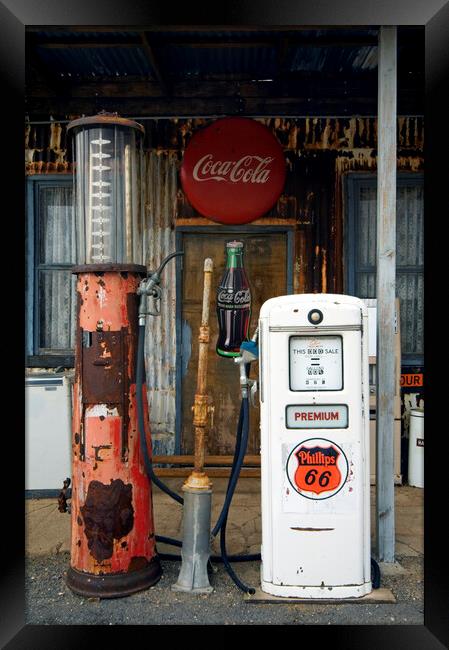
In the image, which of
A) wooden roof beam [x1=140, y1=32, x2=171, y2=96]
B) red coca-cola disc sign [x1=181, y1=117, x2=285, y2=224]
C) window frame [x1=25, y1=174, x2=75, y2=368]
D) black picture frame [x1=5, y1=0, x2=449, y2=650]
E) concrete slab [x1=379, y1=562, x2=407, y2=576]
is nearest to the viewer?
black picture frame [x1=5, y1=0, x2=449, y2=650]

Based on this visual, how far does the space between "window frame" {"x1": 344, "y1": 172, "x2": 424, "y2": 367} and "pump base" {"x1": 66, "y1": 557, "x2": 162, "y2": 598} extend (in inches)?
145

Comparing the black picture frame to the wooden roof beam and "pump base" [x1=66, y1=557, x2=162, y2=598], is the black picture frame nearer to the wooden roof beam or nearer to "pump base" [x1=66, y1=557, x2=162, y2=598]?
"pump base" [x1=66, y1=557, x2=162, y2=598]

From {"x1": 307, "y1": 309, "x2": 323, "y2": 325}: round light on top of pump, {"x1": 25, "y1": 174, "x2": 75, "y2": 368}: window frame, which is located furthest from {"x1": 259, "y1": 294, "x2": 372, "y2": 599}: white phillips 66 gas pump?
{"x1": 25, "y1": 174, "x2": 75, "y2": 368}: window frame

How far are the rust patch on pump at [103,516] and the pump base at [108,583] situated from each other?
0.13 metres

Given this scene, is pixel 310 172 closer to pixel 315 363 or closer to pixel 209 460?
pixel 209 460

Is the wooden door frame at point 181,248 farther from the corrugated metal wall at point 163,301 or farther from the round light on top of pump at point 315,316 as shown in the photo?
the round light on top of pump at point 315,316

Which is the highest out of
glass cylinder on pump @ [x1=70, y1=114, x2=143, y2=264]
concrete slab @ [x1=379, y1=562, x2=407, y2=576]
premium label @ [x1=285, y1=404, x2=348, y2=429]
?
glass cylinder on pump @ [x1=70, y1=114, x2=143, y2=264]

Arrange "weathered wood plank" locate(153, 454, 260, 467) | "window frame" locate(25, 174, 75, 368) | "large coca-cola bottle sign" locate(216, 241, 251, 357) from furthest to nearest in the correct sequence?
"window frame" locate(25, 174, 75, 368) < "weathered wood plank" locate(153, 454, 260, 467) < "large coca-cola bottle sign" locate(216, 241, 251, 357)

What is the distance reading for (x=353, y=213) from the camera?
6.26 meters

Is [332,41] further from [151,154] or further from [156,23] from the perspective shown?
[156,23]

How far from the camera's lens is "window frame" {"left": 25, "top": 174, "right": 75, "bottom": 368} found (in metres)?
6.33

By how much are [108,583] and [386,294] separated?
2.57 m

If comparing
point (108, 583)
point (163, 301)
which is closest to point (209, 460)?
point (163, 301)
